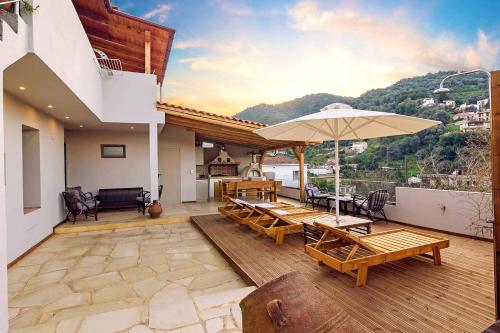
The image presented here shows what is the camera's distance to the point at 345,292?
287 cm

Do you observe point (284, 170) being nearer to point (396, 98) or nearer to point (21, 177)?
point (396, 98)

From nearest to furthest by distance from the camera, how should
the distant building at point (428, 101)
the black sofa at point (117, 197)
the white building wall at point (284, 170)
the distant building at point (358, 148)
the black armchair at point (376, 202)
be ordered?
the black armchair at point (376, 202) < the black sofa at point (117, 197) < the distant building at point (428, 101) < the distant building at point (358, 148) < the white building wall at point (284, 170)

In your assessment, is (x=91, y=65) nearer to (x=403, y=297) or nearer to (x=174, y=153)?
(x=174, y=153)

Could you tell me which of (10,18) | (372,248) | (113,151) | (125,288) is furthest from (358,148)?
(10,18)

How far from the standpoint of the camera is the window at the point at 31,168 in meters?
5.57

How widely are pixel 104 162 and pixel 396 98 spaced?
55.2 feet

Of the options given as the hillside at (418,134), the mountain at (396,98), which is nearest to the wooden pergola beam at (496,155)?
the hillside at (418,134)

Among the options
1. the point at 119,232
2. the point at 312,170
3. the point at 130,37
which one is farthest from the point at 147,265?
Result: the point at 312,170

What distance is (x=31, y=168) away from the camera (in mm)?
5633

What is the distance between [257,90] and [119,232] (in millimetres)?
16826

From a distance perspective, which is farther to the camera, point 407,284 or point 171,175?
point 171,175

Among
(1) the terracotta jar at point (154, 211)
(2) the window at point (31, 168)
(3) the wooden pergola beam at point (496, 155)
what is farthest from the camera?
(1) the terracotta jar at point (154, 211)

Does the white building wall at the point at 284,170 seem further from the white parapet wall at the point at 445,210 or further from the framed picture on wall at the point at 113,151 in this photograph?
the white parapet wall at the point at 445,210

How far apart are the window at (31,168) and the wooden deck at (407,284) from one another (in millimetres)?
4259
